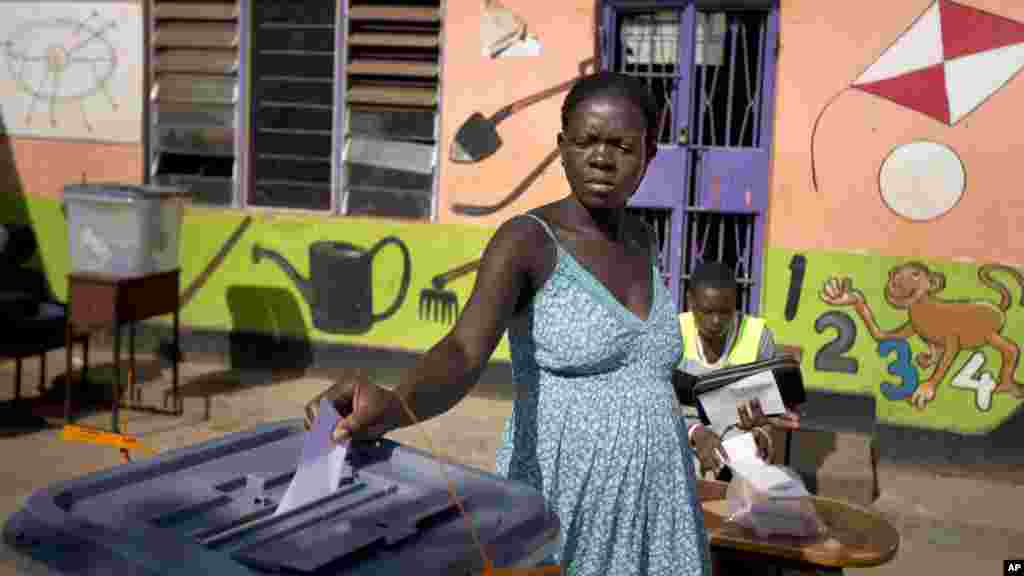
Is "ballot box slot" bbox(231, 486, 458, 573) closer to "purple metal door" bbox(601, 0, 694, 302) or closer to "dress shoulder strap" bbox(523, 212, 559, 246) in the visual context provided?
"dress shoulder strap" bbox(523, 212, 559, 246)

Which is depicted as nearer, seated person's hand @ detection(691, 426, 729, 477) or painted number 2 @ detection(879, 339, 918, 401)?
seated person's hand @ detection(691, 426, 729, 477)

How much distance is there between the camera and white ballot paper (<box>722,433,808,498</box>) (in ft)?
9.59

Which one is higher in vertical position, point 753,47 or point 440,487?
point 753,47

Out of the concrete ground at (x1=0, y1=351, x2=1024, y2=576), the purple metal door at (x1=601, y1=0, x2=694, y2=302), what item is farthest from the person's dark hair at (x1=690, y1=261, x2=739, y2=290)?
the purple metal door at (x1=601, y1=0, x2=694, y2=302)

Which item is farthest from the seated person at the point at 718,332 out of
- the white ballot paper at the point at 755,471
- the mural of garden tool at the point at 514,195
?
the mural of garden tool at the point at 514,195

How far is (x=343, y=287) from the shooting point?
23.0ft

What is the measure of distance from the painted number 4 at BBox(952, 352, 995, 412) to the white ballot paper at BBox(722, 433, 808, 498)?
321 cm

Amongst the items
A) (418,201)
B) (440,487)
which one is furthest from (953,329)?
(440,487)

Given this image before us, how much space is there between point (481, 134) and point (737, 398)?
12.7 ft

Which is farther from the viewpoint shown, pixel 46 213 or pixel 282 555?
pixel 46 213

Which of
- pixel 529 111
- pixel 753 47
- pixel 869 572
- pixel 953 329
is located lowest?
pixel 869 572

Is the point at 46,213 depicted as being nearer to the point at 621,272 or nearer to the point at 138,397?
the point at 138,397

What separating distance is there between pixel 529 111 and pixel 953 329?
A: 2.80 metres

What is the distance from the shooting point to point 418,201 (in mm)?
6883
